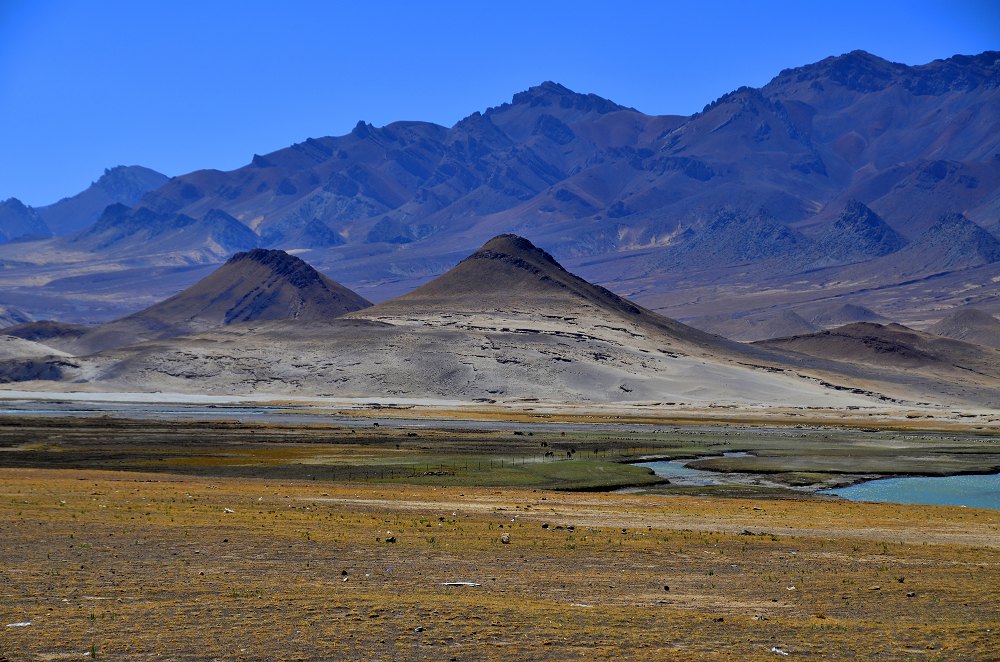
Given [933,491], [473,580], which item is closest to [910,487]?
[933,491]

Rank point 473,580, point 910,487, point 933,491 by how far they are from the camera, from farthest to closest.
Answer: point 910,487, point 933,491, point 473,580

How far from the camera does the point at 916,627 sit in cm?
2434

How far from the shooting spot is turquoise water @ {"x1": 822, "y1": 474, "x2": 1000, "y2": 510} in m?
59.6

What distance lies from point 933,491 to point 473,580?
44435mm

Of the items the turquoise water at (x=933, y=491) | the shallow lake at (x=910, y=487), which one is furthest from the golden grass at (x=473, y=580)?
the shallow lake at (x=910, y=487)

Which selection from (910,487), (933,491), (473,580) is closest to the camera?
(473,580)

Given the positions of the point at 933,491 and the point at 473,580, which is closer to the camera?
the point at 473,580

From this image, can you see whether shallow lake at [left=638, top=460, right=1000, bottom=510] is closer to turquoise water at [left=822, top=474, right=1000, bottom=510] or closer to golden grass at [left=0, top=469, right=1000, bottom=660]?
turquoise water at [left=822, top=474, right=1000, bottom=510]

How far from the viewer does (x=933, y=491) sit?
65500 mm

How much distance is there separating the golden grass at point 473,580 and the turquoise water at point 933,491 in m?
14.4

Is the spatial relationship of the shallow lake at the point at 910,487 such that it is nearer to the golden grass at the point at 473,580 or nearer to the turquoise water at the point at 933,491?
the turquoise water at the point at 933,491

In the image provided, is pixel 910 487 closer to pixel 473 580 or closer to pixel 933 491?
pixel 933 491

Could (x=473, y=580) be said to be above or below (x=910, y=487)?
above

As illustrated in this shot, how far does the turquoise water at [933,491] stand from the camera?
5959 centimetres
